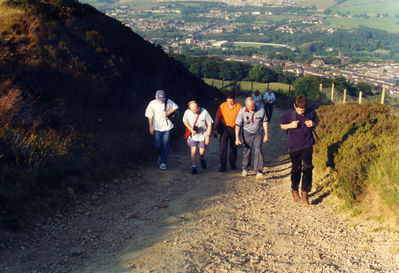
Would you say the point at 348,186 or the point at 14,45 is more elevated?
the point at 14,45

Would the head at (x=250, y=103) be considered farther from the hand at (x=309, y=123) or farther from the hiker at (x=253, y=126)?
the hand at (x=309, y=123)

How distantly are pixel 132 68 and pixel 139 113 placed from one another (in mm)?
2208

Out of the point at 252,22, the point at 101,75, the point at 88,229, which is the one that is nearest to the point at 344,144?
the point at 88,229

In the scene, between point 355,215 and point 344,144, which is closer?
point 355,215

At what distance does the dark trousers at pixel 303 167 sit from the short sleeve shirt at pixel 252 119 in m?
1.53

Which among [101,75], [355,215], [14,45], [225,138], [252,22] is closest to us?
[355,215]

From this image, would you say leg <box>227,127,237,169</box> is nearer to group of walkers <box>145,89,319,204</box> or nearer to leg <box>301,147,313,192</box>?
group of walkers <box>145,89,319,204</box>

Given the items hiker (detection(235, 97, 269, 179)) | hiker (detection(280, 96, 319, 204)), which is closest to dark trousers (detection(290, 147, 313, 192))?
hiker (detection(280, 96, 319, 204))

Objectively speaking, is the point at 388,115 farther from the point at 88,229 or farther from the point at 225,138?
the point at 88,229

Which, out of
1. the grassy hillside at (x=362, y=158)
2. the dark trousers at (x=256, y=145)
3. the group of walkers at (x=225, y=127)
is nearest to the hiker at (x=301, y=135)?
the group of walkers at (x=225, y=127)

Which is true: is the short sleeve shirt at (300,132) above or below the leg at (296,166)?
above

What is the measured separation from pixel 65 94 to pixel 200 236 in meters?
6.02

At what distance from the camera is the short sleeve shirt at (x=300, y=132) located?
A: 7.40 meters

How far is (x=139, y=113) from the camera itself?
480 inches
